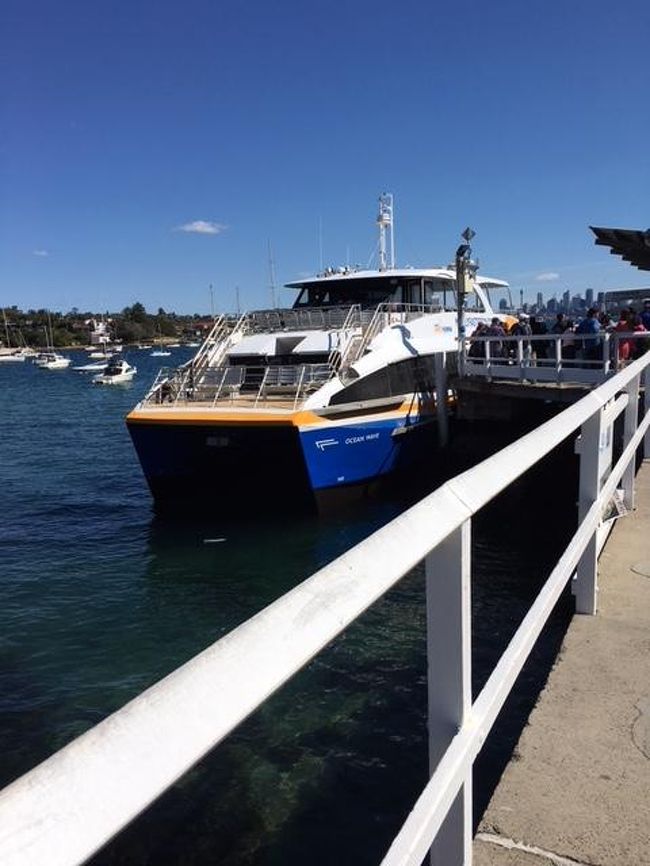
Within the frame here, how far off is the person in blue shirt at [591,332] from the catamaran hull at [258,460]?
13.1 ft

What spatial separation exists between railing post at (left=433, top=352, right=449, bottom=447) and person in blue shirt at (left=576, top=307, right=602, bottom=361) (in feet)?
9.80

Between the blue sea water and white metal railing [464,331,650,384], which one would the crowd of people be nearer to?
white metal railing [464,331,650,384]

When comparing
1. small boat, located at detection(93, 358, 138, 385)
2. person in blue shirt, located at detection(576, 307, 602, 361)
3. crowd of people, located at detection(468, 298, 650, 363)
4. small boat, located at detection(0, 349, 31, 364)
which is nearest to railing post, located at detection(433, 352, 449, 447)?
crowd of people, located at detection(468, 298, 650, 363)

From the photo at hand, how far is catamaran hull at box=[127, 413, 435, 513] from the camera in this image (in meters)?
12.9

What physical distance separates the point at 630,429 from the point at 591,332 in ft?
31.6

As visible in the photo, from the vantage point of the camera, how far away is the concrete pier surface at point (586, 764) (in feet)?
7.02

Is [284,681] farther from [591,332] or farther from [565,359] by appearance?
[591,332]

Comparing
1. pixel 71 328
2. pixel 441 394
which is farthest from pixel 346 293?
pixel 71 328

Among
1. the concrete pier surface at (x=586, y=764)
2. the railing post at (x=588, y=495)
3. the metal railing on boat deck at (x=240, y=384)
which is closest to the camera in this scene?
the concrete pier surface at (x=586, y=764)

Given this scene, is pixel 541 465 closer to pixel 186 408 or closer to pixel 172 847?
pixel 186 408

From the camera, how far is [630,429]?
5.48m

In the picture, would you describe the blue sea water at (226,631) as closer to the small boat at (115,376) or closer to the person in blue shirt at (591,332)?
the person in blue shirt at (591,332)

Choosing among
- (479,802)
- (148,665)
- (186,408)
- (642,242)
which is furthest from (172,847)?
(642,242)

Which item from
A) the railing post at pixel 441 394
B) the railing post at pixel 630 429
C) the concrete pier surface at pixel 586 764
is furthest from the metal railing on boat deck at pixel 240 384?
the concrete pier surface at pixel 586 764
